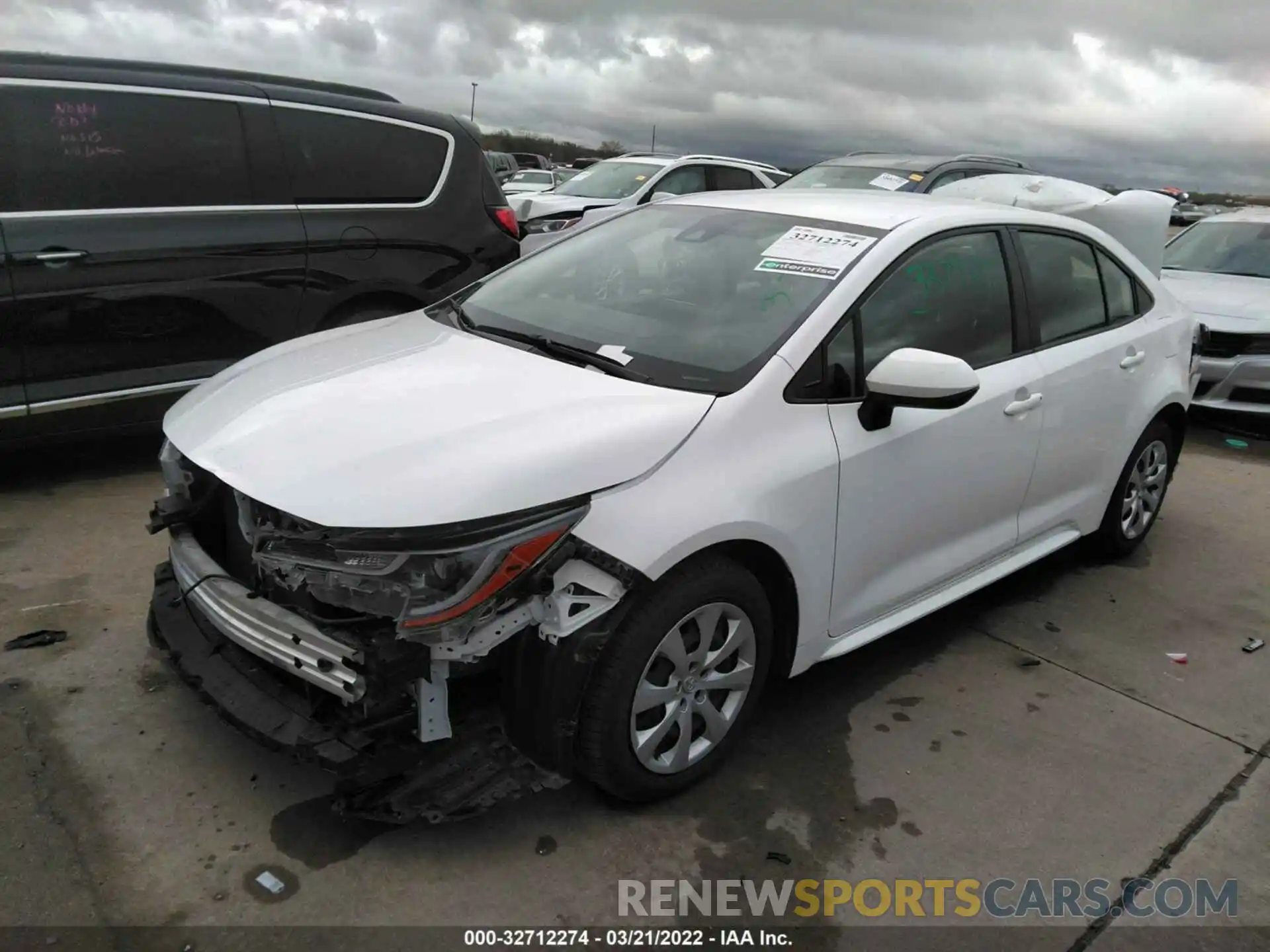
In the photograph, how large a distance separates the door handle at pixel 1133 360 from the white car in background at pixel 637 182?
5789 mm

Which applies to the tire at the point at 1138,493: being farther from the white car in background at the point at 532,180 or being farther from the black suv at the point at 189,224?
the white car in background at the point at 532,180

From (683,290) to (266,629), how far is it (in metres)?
1.67

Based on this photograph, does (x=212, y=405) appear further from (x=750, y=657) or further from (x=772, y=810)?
(x=772, y=810)

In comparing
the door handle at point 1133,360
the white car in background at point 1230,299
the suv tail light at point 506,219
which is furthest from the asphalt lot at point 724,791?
the white car in background at point 1230,299

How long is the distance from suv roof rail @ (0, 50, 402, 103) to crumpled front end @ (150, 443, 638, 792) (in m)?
3.15

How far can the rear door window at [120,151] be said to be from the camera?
14.1 feet

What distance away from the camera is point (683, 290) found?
127 inches

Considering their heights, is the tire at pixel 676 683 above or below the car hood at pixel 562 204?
below

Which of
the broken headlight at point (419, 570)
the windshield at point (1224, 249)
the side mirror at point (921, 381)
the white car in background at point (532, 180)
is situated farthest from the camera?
the white car in background at point (532, 180)

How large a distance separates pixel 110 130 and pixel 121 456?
64.6 inches

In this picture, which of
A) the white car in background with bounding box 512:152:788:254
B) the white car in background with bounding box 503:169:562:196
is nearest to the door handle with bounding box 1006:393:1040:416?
the white car in background with bounding box 512:152:788:254

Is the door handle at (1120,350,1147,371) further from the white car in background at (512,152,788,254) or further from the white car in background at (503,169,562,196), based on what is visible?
the white car in background at (503,169,562,196)

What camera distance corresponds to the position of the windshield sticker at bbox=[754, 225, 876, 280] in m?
3.08

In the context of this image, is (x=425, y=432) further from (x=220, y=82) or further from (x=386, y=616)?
(x=220, y=82)
